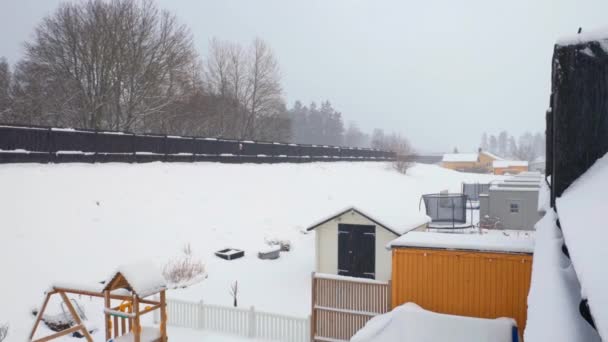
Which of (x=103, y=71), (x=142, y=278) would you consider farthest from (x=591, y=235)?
(x=103, y=71)

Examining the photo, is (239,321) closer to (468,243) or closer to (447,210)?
(468,243)

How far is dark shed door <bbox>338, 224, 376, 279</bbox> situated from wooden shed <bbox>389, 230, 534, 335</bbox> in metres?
5.70

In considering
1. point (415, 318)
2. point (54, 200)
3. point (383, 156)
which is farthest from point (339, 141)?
point (415, 318)

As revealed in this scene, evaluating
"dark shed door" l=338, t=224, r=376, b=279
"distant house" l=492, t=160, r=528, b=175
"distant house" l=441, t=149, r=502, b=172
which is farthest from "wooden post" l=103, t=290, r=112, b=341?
"distant house" l=441, t=149, r=502, b=172

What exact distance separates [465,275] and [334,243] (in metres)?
7.39

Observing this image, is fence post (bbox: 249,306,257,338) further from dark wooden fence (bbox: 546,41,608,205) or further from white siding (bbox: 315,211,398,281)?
dark wooden fence (bbox: 546,41,608,205)

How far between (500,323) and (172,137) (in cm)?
2186

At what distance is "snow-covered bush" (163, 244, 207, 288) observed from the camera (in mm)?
15766

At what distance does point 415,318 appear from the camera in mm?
7941

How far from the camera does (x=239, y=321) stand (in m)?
12.1

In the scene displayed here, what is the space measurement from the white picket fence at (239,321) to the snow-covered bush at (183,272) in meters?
2.82

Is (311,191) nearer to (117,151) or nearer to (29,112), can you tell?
(117,151)

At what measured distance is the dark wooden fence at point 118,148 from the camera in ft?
58.7

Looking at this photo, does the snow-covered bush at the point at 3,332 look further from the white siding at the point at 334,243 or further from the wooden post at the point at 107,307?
the white siding at the point at 334,243
